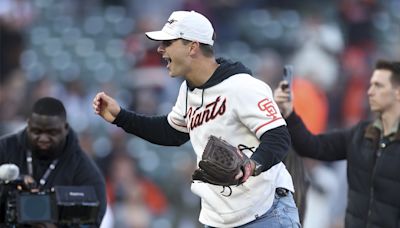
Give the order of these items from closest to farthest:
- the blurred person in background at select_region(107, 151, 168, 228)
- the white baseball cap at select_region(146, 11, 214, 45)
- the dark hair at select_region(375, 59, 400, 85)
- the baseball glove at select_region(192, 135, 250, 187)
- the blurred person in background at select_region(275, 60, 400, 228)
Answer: the baseball glove at select_region(192, 135, 250, 187) < the white baseball cap at select_region(146, 11, 214, 45) < the blurred person in background at select_region(275, 60, 400, 228) < the dark hair at select_region(375, 59, 400, 85) < the blurred person in background at select_region(107, 151, 168, 228)

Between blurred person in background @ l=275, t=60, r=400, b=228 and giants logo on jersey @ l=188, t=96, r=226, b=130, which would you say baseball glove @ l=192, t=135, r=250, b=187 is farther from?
blurred person in background @ l=275, t=60, r=400, b=228

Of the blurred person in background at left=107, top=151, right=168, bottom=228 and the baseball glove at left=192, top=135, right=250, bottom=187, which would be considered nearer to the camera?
the baseball glove at left=192, top=135, right=250, bottom=187

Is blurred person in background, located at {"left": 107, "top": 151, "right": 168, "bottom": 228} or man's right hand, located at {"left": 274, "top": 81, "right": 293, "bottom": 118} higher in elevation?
man's right hand, located at {"left": 274, "top": 81, "right": 293, "bottom": 118}

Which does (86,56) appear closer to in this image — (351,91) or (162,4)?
(162,4)

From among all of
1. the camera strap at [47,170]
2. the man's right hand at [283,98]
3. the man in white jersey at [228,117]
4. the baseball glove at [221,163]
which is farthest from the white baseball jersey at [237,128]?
the camera strap at [47,170]

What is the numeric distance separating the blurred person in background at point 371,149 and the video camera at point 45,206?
4.38ft

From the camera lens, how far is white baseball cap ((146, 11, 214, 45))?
17.1ft

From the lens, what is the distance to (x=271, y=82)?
11953mm

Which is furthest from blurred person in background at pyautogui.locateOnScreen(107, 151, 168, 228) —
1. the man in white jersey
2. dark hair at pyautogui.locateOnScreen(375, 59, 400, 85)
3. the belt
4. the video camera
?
the belt

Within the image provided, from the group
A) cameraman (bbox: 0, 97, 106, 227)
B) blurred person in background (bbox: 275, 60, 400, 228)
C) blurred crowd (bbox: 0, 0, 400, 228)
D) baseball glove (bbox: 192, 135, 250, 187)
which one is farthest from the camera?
blurred crowd (bbox: 0, 0, 400, 228)

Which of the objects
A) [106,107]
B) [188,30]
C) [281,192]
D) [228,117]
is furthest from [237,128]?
[106,107]

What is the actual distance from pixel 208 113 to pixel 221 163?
1.74 ft

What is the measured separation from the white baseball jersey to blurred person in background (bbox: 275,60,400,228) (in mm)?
1369

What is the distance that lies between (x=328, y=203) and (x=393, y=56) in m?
2.10
